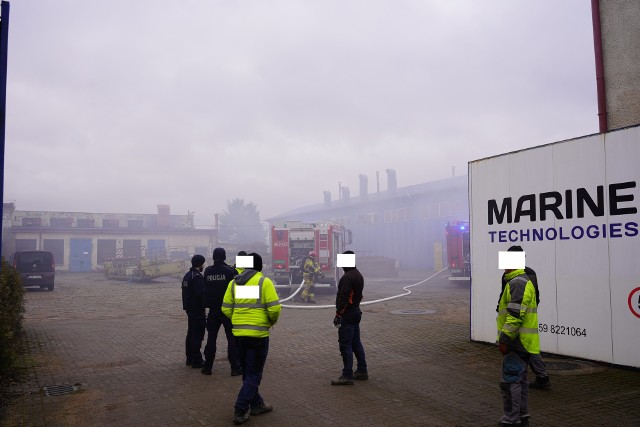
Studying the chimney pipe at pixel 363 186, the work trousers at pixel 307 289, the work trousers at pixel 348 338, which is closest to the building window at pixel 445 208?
the chimney pipe at pixel 363 186

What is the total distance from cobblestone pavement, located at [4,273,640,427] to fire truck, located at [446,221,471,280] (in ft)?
43.3

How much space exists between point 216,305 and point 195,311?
621mm

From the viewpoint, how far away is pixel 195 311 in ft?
25.0

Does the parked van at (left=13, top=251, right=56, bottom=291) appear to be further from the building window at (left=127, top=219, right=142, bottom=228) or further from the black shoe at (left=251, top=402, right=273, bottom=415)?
the building window at (left=127, top=219, right=142, bottom=228)

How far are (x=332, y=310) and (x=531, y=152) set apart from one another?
826 centimetres

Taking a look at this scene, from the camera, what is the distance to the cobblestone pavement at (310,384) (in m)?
5.24

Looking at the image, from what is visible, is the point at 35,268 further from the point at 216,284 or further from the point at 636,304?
the point at 636,304

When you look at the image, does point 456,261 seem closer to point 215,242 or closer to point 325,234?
point 325,234

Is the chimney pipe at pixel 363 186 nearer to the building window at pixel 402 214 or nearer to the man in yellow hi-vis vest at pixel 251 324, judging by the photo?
the building window at pixel 402 214

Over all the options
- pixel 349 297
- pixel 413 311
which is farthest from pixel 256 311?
pixel 413 311

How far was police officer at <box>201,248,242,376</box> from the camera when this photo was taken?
23.5ft

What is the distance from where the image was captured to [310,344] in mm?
9422

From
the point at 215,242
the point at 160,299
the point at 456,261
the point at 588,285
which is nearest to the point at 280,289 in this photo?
the point at 160,299

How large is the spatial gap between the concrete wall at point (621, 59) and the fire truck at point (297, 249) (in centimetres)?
1330
